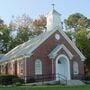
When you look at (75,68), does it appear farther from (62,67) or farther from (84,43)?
(84,43)

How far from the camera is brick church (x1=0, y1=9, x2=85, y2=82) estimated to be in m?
43.2

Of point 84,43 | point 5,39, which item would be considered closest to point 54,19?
point 84,43

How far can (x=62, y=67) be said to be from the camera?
4631 cm

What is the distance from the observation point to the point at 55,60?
44.0m

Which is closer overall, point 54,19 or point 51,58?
point 51,58

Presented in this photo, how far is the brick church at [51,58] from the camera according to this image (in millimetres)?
43222

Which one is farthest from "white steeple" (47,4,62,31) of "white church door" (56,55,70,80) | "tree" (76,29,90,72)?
"tree" (76,29,90,72)

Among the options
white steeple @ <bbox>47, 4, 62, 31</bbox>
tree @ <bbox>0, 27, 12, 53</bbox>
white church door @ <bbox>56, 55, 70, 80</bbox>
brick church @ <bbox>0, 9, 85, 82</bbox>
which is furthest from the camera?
tree @ <bbox>0, 27, 12, 53</bbox>

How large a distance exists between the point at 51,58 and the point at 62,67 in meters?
2.99

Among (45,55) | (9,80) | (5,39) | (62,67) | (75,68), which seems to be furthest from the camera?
(5,39)

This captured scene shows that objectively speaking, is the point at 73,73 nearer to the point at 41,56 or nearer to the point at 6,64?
the point at 41,56

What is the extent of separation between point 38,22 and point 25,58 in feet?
121

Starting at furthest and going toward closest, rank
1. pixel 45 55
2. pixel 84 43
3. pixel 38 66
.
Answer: pixel 84 43 < pixel 45 55 < pixel 38 66

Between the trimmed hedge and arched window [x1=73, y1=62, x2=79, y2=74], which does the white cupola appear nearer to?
arched window [x1=73, y1=62, x2=79, y2=74]
